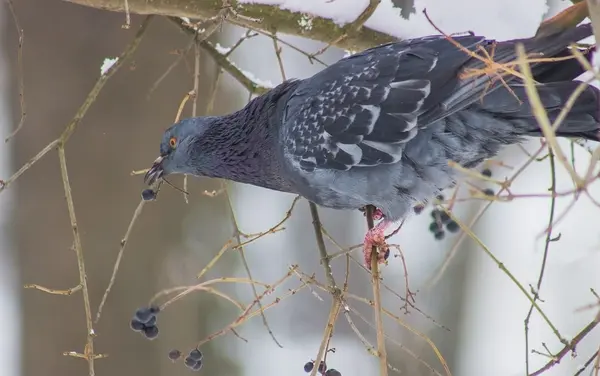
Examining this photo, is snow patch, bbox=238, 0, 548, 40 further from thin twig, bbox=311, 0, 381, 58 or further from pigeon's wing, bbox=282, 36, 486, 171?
pigeon's wing, bbox=282, 36, 486, 171

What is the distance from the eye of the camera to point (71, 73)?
3.77 m

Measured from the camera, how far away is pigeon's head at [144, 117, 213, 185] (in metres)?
2.57

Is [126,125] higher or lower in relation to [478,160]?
higher

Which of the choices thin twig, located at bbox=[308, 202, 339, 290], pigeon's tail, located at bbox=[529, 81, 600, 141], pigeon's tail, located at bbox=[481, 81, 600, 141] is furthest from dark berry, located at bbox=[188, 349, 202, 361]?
pigeon's tail, located at bbox=[529, 81, 600, 141]

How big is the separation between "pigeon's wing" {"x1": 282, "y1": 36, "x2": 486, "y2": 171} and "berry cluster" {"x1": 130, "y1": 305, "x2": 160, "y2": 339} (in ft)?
2.33

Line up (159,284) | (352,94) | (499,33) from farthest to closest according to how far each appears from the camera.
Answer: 1. (159,284)
2. (499,33)
3. (352,94)

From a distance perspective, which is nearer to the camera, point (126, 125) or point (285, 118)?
point (285, 118)

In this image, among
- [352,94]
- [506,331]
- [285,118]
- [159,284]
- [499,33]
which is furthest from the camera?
[506,331]

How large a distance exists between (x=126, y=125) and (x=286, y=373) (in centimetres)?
339

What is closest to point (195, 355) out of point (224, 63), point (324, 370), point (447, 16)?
point (324, 370)

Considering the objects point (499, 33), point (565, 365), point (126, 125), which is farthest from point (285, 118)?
point (565, 365)

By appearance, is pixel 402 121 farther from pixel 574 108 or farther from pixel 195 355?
pixel 195 355

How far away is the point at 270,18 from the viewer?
2475 mm

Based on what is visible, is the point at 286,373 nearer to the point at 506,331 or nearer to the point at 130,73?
the point at 506,331
